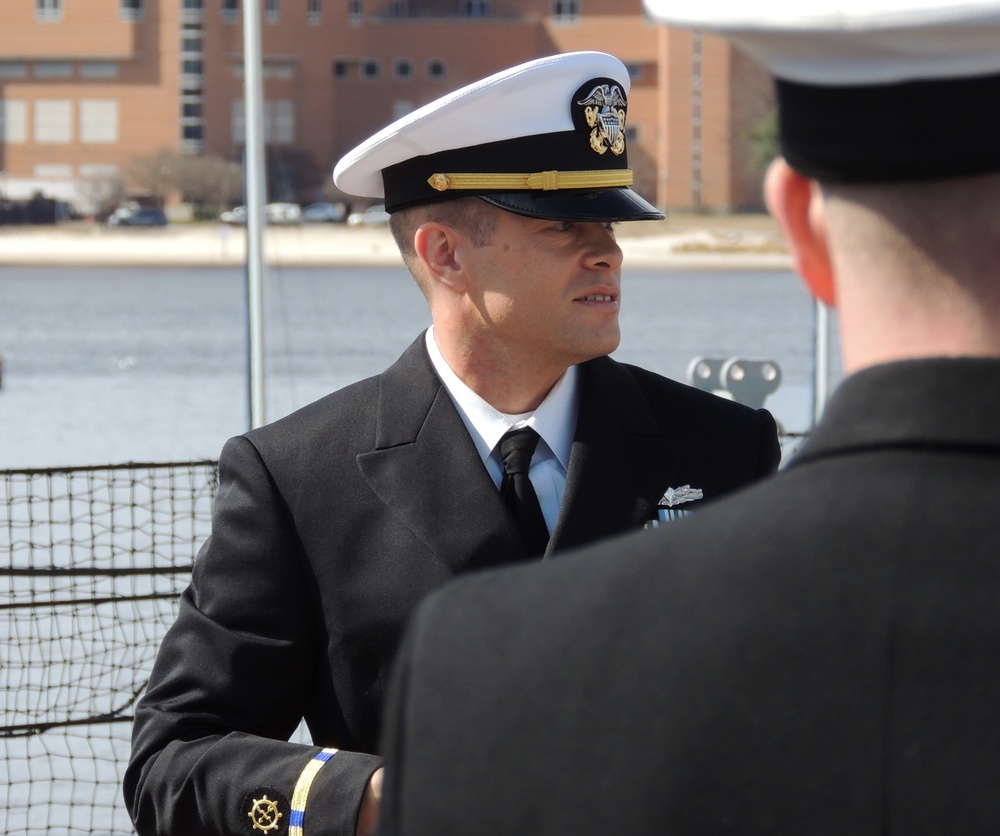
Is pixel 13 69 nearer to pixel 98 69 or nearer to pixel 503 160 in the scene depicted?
pixel 98 69

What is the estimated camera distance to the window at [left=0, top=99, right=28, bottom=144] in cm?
5175

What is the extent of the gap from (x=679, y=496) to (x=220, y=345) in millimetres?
22037

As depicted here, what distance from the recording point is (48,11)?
165 feet

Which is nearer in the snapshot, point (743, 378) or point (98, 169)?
point (743, 378)

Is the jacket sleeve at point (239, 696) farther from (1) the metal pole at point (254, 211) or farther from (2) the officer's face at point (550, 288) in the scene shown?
(1) the metal pole at point (254, 211)

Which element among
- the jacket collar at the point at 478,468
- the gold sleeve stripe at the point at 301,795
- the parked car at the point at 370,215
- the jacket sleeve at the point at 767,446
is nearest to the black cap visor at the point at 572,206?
the jacket collar at the point at 478,468

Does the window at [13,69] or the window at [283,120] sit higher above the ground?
the window at [13,69]

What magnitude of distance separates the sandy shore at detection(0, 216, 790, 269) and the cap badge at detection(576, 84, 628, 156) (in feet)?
43.6

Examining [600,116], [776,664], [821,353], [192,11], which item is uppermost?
[192,11]

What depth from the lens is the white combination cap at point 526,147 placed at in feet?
7.16

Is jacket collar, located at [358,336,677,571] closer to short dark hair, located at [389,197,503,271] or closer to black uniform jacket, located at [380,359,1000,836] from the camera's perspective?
short dark hair, located at [389,197,503,271]

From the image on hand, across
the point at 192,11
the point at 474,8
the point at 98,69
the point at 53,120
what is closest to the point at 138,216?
the point at 192,11

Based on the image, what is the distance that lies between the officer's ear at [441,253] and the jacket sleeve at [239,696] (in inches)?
15.6

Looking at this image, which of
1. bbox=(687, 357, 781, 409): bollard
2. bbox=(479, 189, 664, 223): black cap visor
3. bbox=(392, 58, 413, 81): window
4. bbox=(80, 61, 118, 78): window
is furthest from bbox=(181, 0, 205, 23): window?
bbox=(479, 189, 664, 223): black cap visor
